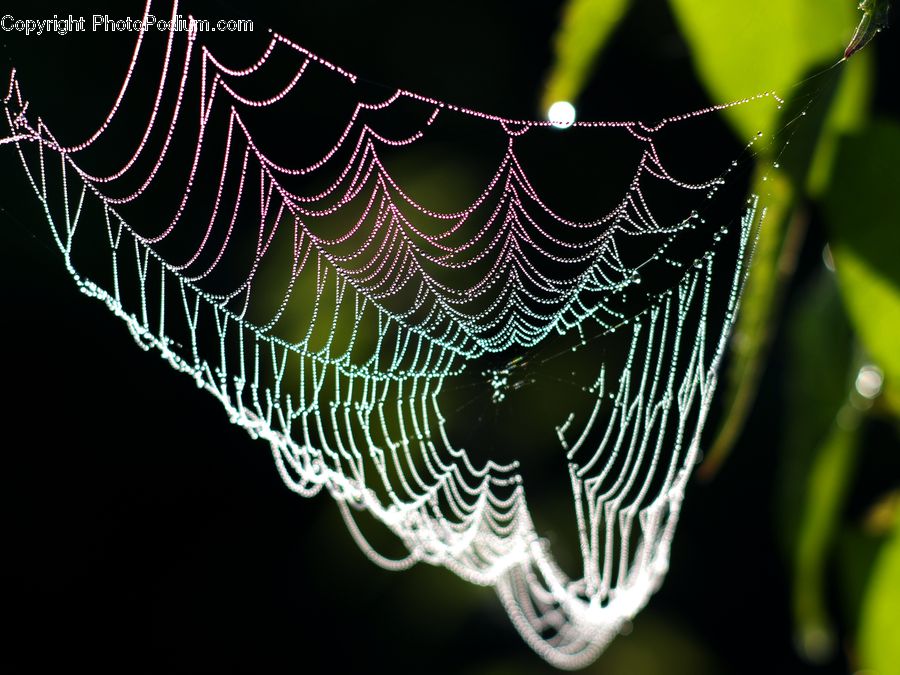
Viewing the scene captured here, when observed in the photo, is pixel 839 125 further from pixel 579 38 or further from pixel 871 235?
pixel 579 38

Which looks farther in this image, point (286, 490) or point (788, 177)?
point (286, 490)

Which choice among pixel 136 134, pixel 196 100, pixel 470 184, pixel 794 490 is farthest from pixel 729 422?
pixel 136 134

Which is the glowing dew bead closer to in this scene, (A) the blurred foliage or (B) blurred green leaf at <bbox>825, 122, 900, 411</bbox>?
(A) the blurred foliage

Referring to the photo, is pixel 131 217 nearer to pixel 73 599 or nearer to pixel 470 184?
pixel 470 184

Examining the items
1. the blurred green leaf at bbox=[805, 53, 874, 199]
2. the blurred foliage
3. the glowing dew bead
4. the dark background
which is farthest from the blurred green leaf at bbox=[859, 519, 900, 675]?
the dark background

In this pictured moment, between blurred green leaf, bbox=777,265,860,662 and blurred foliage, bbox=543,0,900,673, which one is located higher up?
blurred foliage, bbox=543,0,900,673

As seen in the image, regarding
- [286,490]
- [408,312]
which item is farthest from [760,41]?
[286,490]
